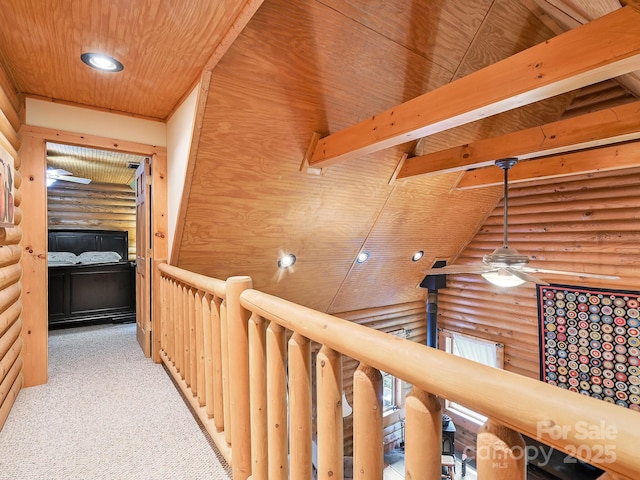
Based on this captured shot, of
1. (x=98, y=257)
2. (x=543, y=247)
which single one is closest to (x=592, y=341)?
A: (x=543, y=247)

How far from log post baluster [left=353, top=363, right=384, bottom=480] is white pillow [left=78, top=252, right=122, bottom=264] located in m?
5.81

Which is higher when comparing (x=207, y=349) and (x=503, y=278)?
(x=503, y=278)

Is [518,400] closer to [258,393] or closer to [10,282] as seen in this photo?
[258,393]

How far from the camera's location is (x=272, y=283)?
4.09 m

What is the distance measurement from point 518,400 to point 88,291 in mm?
5430

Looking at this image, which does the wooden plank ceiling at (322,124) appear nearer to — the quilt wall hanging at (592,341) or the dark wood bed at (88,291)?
the quilt wall hanging at (592,341)

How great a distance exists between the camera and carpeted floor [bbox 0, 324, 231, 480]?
5.47 feet

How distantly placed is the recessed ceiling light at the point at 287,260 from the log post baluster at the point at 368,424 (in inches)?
119

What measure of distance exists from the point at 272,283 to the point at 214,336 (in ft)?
7.80

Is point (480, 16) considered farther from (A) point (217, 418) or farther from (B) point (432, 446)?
(A) point (217, 418)

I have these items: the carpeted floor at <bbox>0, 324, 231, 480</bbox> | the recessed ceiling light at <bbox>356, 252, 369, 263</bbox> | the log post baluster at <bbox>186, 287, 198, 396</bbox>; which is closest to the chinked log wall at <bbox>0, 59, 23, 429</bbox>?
the carpeted floor at <bbox>0, 324, 231, 480</bbox>

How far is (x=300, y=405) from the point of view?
107 centimetres

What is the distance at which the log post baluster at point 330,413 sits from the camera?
92cm

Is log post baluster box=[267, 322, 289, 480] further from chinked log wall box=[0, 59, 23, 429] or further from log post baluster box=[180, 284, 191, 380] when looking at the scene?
chinked log wall box=[0, 59, 23, 429]
